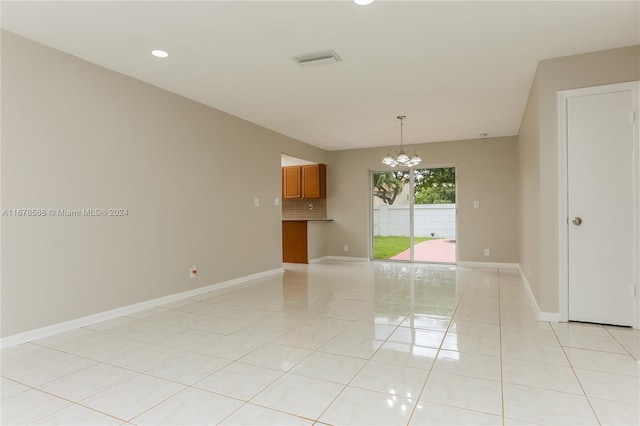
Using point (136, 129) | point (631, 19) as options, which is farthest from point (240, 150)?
point (631, 19)

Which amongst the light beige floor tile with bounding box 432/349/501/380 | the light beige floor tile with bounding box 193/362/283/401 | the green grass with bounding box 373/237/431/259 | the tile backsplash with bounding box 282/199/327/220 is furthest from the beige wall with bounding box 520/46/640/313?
the tile backsplash with bounding box 282/199/327/220

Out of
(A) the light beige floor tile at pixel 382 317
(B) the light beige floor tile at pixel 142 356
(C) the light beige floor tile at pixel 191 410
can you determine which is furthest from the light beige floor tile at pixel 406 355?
(B) the light beige floor tile at pixel 142 356

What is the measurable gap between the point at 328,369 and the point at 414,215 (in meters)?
5.59

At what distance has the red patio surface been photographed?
23.9ft

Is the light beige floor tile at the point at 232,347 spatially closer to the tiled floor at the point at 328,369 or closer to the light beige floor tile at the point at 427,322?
the tiled floor at the point at 328,369

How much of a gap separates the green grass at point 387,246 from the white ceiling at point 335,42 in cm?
360

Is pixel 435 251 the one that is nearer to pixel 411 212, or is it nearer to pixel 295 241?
pixel 411 212

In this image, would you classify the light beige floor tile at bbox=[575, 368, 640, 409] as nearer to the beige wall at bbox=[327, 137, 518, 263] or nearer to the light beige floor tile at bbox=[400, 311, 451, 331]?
the light beige floor tile at bbox=[400, 311, 451, 331]

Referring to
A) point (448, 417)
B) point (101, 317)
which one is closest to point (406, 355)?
point (448, 417)

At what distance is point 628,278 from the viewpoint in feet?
9.99

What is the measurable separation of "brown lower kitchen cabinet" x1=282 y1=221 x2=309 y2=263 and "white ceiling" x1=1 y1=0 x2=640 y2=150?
326cm

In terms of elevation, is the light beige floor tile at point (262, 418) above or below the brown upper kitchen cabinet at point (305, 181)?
below

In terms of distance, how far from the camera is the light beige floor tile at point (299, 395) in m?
1.81

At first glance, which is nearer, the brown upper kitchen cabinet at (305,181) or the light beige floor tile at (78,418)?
the light beige floor tile at (78,418)
